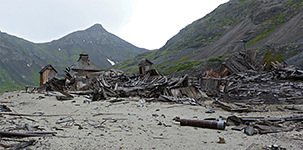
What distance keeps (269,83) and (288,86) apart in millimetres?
1707

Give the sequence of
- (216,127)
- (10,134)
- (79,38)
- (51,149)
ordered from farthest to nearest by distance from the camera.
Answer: (79,38) → (216,127) → (10,134) → (51,149)

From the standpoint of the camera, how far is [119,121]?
648 cm

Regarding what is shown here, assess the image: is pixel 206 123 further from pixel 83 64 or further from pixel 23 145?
pixel 83 64

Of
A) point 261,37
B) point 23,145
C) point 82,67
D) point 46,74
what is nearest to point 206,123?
point 23,145

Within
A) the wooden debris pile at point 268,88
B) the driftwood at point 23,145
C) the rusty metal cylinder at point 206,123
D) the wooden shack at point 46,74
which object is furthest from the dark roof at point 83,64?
the driftwood at point 23,145

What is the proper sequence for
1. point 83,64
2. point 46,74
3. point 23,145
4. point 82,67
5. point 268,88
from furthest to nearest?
point 83,64, point 82,67, point 46,74, point 268,88, point 23,145

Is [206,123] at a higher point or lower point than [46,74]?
lower

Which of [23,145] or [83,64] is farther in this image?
[83,64]

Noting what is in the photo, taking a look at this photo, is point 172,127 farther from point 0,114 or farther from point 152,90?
point 152,90

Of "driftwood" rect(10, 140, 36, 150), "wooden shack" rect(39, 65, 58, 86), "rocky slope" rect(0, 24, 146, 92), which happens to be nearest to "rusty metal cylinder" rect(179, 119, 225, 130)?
"driftwood" rect(10, 140, 36, 150)

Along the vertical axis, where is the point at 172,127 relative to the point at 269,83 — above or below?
below

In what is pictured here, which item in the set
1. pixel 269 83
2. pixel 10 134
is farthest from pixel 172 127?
pixel 269 83

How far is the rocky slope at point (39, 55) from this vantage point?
83250 mm

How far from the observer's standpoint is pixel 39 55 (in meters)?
129
